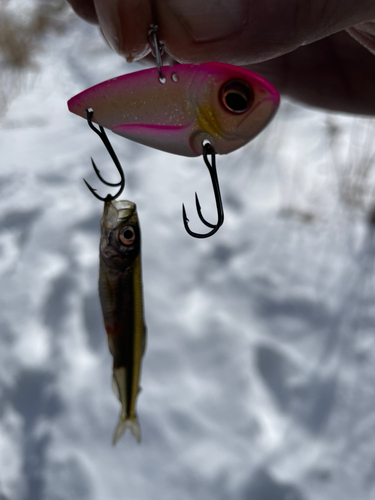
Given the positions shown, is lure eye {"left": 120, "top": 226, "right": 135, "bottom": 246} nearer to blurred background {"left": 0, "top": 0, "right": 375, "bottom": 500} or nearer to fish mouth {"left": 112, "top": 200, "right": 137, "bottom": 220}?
fish mouth {"left": 112, "top": 200, "right": 137, "bottom": 220}

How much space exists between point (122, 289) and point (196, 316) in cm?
111


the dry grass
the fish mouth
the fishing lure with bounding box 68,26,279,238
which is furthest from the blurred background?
the fishing lure with bounding box 68,26,279,238

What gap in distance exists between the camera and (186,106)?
68 centimetres

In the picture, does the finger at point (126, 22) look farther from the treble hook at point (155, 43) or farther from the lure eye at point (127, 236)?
the lure eye at point (127, 236)

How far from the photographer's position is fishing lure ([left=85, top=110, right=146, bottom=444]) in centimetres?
86

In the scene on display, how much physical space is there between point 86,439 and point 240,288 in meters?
1.01

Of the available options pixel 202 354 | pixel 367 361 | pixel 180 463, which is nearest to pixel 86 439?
pixel 180 463

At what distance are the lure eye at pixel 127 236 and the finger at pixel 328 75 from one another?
0.83 metres

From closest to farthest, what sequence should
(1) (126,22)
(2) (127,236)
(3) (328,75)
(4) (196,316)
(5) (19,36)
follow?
(1) (126,22) < (2) (127,236) < (3) (328,75) < (4) (196,316) < (5) (19,36)

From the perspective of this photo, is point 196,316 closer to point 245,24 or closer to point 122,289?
point 122,289

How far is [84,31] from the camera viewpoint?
340 cm

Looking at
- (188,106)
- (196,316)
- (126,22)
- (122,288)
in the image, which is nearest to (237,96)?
(188,106)

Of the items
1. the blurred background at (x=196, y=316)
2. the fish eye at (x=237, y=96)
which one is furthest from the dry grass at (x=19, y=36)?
the fish eye at (x=237, y=96)

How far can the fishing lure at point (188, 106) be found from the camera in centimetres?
63
